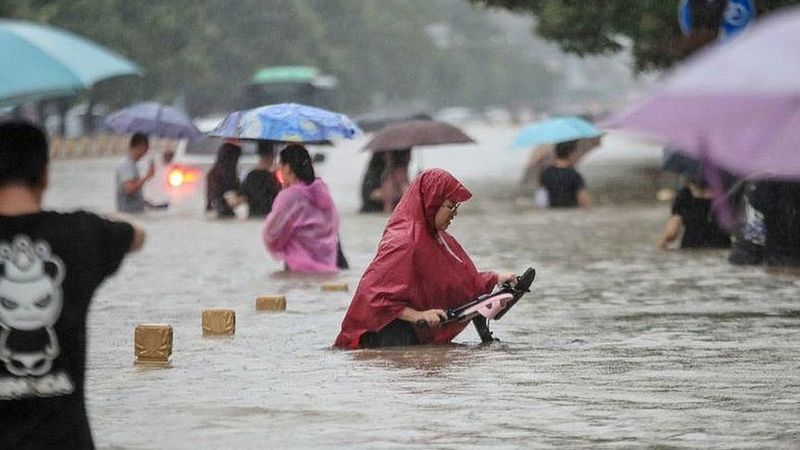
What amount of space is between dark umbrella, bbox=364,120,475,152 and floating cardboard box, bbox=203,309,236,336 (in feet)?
40.9

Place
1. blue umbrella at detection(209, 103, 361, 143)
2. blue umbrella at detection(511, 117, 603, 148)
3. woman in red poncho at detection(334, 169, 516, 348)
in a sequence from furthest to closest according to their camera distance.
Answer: blue umbrella at detection(511, 117, 603, 148)
blue umbrella at detection(209, 103, 361, 143)
woman in red poncho at detection(334, 169, 516, 348)

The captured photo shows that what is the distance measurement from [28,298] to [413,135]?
21024mm

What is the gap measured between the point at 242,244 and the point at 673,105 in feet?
60.2

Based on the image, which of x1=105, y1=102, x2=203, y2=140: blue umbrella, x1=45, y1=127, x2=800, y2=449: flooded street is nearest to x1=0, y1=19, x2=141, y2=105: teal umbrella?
Answer: x1=45, y1=127, x2=800, y2=449: flooded street

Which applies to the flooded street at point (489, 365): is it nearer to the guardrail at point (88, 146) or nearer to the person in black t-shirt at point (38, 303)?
the person in black t-shirt at point (38, 303)

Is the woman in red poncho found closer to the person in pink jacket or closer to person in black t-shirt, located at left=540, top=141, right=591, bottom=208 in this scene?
the person in pink jacket

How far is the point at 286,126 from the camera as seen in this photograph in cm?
1830

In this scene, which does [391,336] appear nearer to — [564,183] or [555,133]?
[555,133]

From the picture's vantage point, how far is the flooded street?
9680mm

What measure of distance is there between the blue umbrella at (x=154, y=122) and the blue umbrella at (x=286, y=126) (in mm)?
8310

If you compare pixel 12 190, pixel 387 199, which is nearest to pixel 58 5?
pixel 387 199

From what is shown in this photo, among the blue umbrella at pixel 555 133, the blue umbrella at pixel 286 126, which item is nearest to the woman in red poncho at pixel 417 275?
the blue umbrella at pixel 286 126

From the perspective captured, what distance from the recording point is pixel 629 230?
26969 mm

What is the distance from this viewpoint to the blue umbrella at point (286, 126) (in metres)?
18.2
